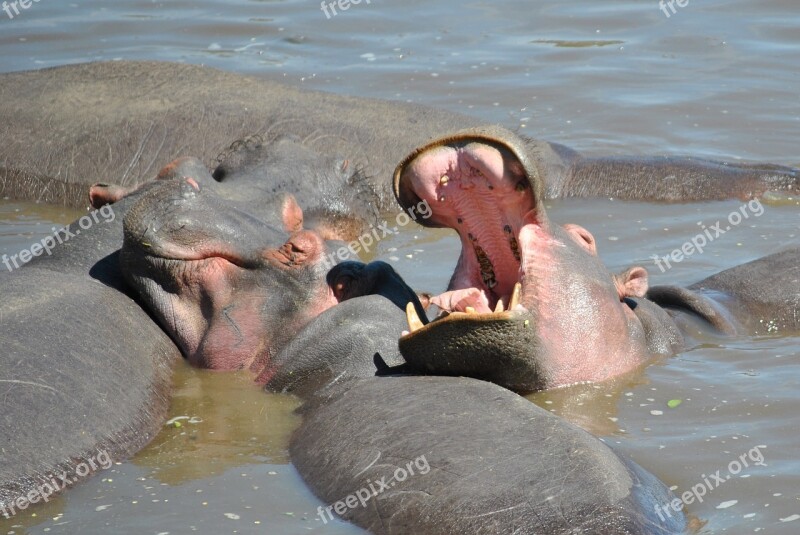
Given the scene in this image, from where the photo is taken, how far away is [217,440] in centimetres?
540

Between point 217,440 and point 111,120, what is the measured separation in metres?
4.29

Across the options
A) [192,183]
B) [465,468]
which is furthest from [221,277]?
[465,468]

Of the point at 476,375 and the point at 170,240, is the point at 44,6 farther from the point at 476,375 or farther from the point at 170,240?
the point at 476,375

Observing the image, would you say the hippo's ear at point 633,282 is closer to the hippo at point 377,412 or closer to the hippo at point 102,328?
the hippo at point 377,412

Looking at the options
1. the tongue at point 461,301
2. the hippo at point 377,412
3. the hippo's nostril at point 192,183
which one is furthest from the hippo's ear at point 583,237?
the hippo's nostril at point 192,183

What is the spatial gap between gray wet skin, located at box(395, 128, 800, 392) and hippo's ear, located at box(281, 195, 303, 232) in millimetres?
1137

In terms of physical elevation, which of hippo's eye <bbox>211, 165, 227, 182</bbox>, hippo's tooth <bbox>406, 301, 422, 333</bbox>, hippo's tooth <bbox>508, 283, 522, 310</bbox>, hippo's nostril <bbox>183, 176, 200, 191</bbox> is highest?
hippo's nostril <bbox>183, 176, 200, 191</bbox>

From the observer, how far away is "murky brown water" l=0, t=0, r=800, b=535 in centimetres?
479

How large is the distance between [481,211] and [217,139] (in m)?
3.96

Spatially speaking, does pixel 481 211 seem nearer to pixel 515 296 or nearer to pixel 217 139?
pixel 515 296

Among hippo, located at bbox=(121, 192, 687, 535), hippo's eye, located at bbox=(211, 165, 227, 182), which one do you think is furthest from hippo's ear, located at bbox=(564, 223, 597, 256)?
hippo's eye, located at bbox=(211, 165, 227, 182)

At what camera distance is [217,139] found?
9.02 metres

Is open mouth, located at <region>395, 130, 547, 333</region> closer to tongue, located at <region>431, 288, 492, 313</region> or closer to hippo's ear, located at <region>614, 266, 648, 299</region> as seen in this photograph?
tongue, located at <region>431, 288, 492, 313</region>

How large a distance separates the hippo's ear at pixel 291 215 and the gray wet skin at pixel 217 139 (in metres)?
2.24
